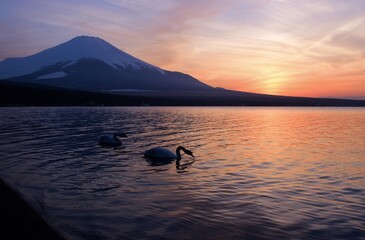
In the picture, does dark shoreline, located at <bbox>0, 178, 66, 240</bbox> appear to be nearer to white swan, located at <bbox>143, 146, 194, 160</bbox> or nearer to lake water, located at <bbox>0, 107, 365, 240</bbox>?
lake water, located at <bbox>0, 107, 365, 240</bbox>

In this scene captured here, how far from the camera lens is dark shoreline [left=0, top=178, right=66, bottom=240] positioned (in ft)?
30.3

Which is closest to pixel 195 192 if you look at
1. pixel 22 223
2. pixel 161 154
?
pixel 22 223

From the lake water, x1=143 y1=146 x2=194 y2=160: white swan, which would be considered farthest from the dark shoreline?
x1=143 y1=146 x2=194 y2=160: white swan

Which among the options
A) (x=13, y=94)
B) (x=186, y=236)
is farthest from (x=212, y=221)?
(x=13, y=94)

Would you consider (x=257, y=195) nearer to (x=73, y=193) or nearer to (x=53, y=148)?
(x=73, y=193)

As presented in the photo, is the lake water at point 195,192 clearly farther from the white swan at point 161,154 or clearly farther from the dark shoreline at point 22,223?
the dark shoreline at point 22,223

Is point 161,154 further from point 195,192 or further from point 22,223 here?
point 22,223

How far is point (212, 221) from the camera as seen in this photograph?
12641 millimetres

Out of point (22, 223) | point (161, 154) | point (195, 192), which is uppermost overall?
point (22, 223)

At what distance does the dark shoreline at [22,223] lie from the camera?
9242 millimetres

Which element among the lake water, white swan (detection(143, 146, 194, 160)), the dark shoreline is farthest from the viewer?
white swan (detection(143, 146, 194, 160))

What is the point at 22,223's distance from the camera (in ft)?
33.2

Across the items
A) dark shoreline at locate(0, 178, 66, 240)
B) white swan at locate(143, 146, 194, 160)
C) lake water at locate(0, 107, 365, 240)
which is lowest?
lake water at locate(0, 107, 365, 240)

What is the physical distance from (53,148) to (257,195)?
19.1m
